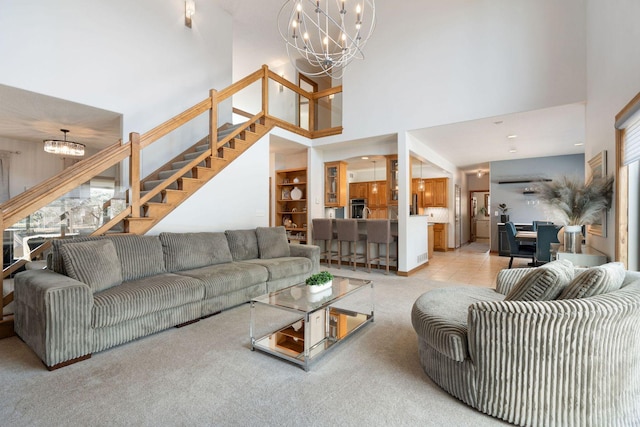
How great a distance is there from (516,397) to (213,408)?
5.37 ft

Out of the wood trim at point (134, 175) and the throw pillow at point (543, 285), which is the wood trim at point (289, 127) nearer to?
the wood trim at point (134, 175)

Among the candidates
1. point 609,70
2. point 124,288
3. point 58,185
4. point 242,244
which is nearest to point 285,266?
point 242,244

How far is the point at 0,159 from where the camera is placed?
5973mm

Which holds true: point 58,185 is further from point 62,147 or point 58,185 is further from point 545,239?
point 545,239

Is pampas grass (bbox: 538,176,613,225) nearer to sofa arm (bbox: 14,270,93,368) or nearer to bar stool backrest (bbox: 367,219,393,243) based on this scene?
bar stool backrest (bbox: 367,219,393,243)

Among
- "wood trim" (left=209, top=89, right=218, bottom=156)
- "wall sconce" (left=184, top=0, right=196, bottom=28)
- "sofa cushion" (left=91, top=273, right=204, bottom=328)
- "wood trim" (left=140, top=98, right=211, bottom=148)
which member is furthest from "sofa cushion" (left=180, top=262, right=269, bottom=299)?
"wall sconce" (left=184, top=0, right=196, bottom=28)

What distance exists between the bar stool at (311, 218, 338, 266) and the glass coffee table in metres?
2.79

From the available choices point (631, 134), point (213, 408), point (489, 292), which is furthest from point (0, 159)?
point (631, 134)

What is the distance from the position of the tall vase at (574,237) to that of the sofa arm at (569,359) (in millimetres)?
2071

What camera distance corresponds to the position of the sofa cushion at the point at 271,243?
14.4ft

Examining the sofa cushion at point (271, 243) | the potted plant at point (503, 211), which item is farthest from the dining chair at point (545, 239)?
the sofa cushion at point (271, 243)

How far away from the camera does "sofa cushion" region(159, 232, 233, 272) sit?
3373 millimetres

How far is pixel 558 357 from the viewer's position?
1462 mm

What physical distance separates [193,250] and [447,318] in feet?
9.50
